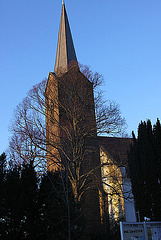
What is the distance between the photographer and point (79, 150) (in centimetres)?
1698

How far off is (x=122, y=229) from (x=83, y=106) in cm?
1101

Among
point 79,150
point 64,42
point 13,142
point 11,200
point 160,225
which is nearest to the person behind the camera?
point 160,225

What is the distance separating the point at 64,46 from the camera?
28.6 metres

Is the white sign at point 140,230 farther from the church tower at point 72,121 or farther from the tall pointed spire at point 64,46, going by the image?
the tall pointed spire at point 64,46

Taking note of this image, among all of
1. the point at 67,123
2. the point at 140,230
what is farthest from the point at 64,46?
the point at 140,230

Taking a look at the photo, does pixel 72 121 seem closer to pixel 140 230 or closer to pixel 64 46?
pixel 140 230

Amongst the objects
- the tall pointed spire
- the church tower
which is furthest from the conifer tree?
the tall pointed spire

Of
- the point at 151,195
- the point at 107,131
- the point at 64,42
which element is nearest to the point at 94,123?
the point at 107,131

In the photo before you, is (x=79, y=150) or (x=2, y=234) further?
(x=79, y=150)

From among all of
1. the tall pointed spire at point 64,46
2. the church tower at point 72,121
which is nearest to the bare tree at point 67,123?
the church tower at point 72,121

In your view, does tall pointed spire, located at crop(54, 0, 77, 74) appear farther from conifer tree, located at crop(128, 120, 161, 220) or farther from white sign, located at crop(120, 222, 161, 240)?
white sign, located at crop(120, 222, 161, 240)

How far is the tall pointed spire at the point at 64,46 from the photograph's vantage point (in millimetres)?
27638

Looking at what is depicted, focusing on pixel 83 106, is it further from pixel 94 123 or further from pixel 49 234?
pixel 49 234

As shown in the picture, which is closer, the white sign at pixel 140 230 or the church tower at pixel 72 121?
the white sign at pixel 140 230
